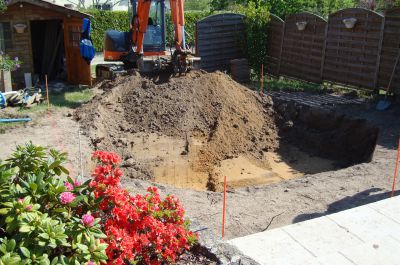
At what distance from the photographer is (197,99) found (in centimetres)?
1342

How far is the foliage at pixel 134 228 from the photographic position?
418 centimetres

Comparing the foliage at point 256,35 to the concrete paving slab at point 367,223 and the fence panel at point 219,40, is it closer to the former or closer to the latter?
the fence panel at point 219,40

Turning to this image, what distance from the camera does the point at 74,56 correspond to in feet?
55.4

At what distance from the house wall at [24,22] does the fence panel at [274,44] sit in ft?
25.7

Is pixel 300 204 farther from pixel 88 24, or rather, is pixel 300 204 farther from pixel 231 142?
pixel 88 24

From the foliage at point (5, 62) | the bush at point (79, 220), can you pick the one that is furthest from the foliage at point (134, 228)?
the foliage at point (5, 62)

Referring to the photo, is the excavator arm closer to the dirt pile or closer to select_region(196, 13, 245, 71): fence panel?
the dirt pile

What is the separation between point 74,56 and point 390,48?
34.9 ft

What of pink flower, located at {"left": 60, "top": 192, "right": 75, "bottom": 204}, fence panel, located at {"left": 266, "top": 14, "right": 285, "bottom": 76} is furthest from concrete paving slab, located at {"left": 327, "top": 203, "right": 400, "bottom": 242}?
fence panel, located at {"left": 266, "top": 14, "right": 285, "bottom": 76}

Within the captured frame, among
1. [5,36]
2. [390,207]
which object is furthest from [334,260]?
[5,36]

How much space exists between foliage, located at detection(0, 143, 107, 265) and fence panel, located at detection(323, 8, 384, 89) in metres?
12.2

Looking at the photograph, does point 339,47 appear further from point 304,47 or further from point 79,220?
point 79,220

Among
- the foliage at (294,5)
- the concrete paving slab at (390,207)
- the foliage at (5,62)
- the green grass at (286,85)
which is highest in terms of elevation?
the foliage at (294,5)

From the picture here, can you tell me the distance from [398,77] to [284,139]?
3.93 meters
